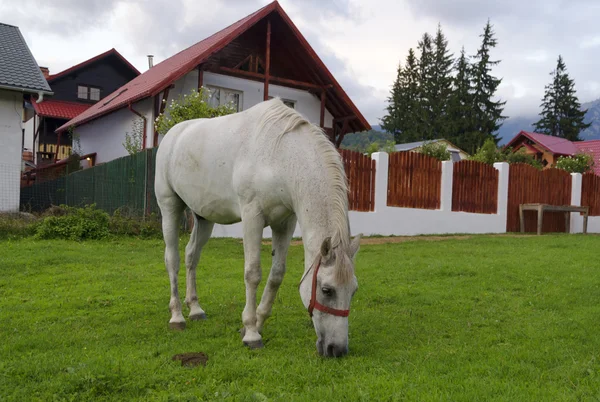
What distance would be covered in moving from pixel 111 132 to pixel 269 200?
59.9ft

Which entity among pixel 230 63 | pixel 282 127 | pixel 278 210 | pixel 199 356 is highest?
pixel 230 63

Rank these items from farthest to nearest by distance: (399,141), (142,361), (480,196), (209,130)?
(399,141) → (480,196) → (209,130) → (142,361)

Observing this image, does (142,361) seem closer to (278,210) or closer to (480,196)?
(278,210)

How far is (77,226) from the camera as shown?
33.7ft

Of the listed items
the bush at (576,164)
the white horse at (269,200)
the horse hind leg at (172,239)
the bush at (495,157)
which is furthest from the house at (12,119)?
the bush at (576,164)

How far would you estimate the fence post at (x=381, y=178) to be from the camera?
42.6 ft

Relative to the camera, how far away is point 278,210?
3934 millimetres

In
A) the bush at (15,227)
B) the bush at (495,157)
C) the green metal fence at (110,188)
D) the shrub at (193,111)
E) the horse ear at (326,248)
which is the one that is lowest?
the bush at (15,227)

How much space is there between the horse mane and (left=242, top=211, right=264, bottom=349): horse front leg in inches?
23.8

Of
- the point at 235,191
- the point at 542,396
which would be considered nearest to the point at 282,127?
the point at 235,191

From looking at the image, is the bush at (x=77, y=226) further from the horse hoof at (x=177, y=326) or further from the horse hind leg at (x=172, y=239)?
the horse hoof at (x=177, y=326)

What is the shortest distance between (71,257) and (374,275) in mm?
4922

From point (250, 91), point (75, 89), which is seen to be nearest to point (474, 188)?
point (250, 91)

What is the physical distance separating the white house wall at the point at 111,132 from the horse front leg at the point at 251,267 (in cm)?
1407
